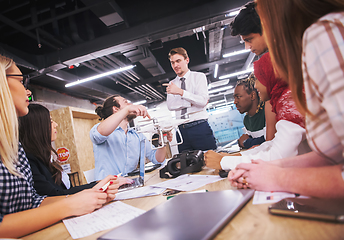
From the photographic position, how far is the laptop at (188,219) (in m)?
0.39

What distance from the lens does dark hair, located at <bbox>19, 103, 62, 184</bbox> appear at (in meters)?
1.46

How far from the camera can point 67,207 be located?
73 cm

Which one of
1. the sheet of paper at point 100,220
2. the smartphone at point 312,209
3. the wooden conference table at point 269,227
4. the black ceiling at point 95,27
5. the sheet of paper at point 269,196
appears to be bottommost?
the sheet of paper at point 100,220

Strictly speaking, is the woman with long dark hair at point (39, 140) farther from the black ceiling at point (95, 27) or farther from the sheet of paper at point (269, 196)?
the black ceiling at point (95, 27)

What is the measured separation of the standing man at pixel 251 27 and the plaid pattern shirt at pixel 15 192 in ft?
4.44

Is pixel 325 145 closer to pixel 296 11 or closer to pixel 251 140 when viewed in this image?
pixel 296 11

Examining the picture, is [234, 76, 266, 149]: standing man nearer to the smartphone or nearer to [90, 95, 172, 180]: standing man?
[90, 95, 172, 180]: standing man

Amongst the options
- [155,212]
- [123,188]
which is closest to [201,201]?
[155,212]

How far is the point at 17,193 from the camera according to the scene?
2.41 ft

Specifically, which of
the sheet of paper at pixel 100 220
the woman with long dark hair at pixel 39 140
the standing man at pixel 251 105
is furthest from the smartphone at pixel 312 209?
the standing man at pixel 251 105

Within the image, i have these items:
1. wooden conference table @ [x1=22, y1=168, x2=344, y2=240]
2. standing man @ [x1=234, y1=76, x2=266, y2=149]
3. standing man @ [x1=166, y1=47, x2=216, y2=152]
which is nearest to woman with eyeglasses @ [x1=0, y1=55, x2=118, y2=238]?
wooden conference table @ [x1=22, y1=168, x2=344, y2=240]

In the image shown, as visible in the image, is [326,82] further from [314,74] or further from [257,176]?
[257,176]

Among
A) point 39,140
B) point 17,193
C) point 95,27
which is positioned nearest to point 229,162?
point 17,193

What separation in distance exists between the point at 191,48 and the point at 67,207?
6439 millimetres
